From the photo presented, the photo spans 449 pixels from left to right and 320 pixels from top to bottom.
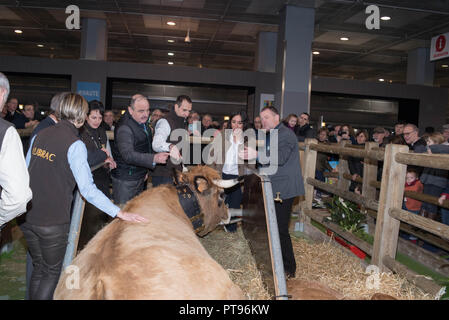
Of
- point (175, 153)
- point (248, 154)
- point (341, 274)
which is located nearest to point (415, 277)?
point (341, 274)

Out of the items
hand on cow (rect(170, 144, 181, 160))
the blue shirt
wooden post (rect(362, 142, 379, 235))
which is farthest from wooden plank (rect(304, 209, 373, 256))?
the blue shirt

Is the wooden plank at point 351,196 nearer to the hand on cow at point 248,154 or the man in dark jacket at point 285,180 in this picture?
the man in dark jacket at point 285,180

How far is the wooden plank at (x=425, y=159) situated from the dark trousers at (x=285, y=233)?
115 cm

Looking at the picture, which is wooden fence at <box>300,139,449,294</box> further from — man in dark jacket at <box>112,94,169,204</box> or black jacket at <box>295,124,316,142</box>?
black jacket at <box>295,124,316,142</box>

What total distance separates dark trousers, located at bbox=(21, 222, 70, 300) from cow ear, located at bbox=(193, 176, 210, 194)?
4.37ft

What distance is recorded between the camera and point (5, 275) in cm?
392

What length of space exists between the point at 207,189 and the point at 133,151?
2.81ft

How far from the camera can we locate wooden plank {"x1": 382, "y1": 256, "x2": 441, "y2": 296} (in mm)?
3129

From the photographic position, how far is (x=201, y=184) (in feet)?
11.9

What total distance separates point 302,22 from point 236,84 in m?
3.35

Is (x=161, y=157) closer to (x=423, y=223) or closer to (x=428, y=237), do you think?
(x=423, y=223)

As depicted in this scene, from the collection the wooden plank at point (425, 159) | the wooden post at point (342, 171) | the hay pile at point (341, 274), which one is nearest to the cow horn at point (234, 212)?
the hay pile at point (341, 274)

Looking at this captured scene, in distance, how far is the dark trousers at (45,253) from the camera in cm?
248
